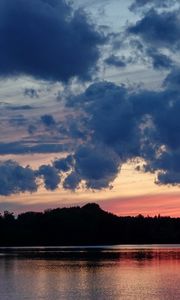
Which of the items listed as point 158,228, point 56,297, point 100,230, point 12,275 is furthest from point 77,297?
point 158,228

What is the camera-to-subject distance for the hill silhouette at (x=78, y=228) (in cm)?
16388

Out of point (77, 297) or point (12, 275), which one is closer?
point (77, 297)

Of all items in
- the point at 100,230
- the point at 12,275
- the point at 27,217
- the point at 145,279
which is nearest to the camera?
the point at 145,279

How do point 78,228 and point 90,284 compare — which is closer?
point 90,284

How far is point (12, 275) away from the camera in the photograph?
218 ft

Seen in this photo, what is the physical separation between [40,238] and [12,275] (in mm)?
102384

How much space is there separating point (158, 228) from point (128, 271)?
10467 cm

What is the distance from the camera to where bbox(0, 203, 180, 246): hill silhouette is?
538 ft

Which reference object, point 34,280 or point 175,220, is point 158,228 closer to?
point 175,220

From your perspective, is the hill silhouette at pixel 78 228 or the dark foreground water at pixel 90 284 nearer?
the dark foreground water at pixel 90 284

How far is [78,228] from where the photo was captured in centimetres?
16488

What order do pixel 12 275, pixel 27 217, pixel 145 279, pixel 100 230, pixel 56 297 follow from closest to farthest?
pixel 56 297 → pixel 145 279 → pixel 12 275 → pixel 100 230 → pixel 27 217

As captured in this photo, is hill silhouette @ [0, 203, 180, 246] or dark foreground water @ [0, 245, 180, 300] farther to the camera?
hill silhouette @ [0, 203, 180, 246]

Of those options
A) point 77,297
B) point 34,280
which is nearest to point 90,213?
point 34,280
